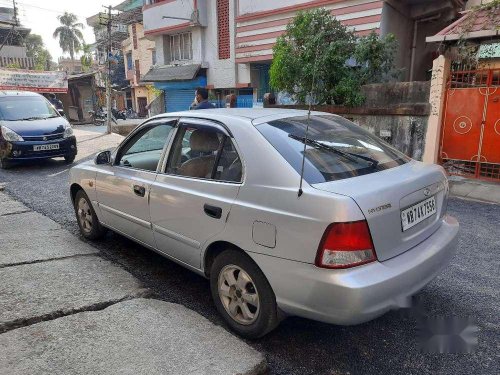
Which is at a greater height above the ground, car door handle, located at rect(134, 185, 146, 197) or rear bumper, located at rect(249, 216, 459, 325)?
car door handle, located at rect(134, 185, 146, 197)

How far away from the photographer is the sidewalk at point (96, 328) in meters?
2.36

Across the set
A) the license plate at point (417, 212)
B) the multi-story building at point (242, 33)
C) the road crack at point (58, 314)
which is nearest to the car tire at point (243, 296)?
the road crack at point (58, 314)

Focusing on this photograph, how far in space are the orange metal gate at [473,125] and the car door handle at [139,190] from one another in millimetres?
6576

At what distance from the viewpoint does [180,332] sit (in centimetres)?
270

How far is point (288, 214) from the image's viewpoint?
7.50ft

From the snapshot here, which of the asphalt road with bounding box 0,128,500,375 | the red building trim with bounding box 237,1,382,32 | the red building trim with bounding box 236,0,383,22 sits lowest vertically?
the asphalt road with bounding box 0,128,500,375

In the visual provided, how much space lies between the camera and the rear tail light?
2143 mm

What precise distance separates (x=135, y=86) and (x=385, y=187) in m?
34.6

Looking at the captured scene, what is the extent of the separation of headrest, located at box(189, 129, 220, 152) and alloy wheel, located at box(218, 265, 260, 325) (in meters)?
0.93

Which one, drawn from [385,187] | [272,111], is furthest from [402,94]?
[385,187]

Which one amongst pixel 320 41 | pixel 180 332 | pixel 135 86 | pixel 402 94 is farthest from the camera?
pixel 135 86

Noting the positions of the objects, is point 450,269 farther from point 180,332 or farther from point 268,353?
point 180,332

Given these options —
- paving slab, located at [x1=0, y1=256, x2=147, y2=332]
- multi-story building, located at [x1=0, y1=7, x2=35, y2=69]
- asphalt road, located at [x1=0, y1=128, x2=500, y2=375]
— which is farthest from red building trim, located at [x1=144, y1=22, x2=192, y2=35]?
multi-story building, located at [x1=0, y1=7, x2=35, y2=69]

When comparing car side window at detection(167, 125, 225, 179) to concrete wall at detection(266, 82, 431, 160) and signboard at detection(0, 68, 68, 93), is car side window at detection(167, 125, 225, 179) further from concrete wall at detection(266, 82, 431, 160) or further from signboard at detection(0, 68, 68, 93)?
signboard at detection(0, 68, 68, 93)
